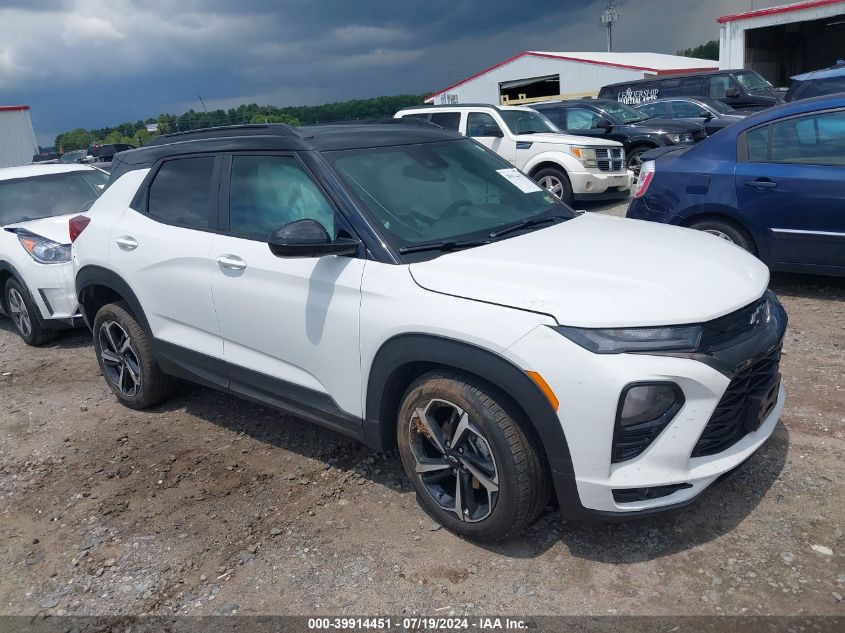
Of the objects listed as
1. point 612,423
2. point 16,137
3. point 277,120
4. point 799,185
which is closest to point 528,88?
point 16,137

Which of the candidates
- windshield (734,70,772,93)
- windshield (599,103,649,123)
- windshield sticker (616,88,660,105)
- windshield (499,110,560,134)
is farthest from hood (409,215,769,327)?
windshield sticker (616,88,660,105)

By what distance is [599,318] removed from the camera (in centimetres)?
252

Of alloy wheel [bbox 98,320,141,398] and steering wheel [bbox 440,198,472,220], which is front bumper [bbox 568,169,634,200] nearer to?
steering wheel [bbox 440,198,472,220]

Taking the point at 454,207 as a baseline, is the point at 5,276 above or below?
below

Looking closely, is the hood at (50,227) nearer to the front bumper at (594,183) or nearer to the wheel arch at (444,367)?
the wheel arch at (444,367)

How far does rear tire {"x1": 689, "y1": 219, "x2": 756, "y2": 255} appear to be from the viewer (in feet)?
18.8

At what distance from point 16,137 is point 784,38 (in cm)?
3571

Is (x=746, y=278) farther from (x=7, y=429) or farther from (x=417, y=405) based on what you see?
(x=7, y=429)

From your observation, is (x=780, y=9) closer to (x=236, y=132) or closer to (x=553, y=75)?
(x=553, y=75)

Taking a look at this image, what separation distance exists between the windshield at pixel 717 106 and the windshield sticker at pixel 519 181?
42.7 ft

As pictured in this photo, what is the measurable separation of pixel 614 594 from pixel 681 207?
4.22 meters

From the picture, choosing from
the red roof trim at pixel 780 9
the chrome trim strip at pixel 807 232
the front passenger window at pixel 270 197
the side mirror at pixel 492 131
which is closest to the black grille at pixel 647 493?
the front passenger window at pixel 270 197

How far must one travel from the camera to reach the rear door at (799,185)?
5.23 meters

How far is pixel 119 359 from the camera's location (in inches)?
191
